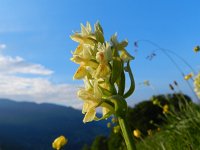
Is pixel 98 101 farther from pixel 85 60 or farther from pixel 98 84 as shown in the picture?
pixel 85 60

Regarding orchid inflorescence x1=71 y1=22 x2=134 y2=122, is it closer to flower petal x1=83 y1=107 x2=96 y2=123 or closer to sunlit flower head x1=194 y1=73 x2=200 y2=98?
flower petal x1=83 y1=107 x2=96 y2=123

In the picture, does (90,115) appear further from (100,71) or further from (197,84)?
(197,84)

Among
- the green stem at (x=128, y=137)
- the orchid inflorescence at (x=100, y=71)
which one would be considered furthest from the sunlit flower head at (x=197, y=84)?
the green stem at (x=128, y=137)

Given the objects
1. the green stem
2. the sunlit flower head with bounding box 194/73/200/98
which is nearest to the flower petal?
the green stem

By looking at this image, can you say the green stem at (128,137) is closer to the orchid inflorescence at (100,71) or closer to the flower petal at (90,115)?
the orchid inflorescence at (100,71)

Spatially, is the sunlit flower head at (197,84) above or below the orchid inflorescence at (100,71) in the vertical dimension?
above

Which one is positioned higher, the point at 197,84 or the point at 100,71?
the point at 197,84

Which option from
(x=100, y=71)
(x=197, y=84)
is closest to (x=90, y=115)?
(x=100, y=71)

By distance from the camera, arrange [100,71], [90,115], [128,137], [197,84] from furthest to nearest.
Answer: [197,84] → [90,115] → [100,71] → [128,137]
